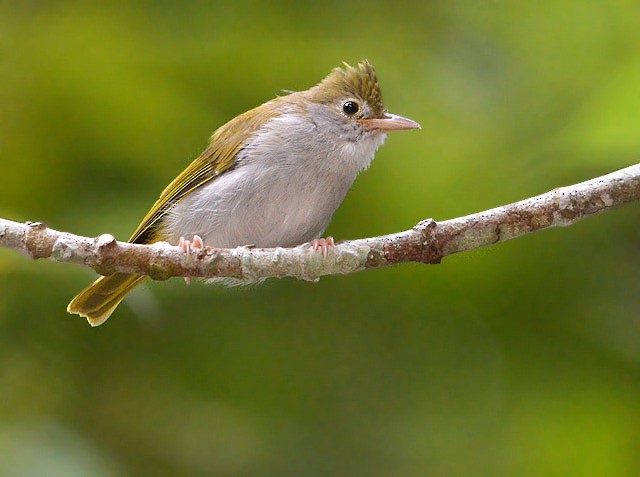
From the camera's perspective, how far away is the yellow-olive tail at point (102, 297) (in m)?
3.90

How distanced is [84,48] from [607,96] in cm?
224

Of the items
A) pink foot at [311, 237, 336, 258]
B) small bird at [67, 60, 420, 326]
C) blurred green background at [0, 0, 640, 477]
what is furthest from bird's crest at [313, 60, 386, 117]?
pink foot at [311, 237, 336, 258]

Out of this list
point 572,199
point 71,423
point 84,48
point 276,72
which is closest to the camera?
point 572,199

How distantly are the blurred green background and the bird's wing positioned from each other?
103 mm

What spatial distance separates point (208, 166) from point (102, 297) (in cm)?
72

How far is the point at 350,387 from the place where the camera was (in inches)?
179

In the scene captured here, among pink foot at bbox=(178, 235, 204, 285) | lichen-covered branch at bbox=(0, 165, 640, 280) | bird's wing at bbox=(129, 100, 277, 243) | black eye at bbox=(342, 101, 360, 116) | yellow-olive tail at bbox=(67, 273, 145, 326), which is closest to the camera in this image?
lichen-covered branch at bbox=(0, 165, 640, 280)

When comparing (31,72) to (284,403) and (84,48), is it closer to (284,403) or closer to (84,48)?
(84,48)

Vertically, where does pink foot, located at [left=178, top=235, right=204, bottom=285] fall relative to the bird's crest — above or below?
below

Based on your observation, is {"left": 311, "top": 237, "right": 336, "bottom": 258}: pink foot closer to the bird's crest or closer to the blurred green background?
the blurred green background

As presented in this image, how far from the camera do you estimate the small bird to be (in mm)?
3910

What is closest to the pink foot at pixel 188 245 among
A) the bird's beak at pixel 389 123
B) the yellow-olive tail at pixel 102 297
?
the yellow-olive tail at pixel 102 297

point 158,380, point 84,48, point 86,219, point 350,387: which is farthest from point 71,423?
point 84,48

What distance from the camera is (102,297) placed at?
3.95 m
